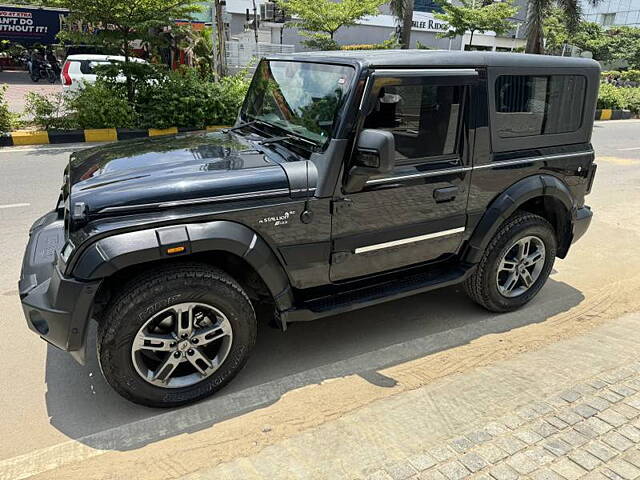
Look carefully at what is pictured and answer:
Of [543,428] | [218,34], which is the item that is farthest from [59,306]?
[218,34]

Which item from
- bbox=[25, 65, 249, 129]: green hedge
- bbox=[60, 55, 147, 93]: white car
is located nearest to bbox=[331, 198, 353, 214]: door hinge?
bbox=[25, 65, 249, 129]: green hedge

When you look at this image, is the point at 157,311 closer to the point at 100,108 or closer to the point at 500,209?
the point at 500,209

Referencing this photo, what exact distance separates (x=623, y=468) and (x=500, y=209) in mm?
1792

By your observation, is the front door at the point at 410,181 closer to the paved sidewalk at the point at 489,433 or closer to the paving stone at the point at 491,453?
the paved sidewalk at the point at 489,433

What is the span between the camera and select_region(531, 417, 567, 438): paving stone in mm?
2682

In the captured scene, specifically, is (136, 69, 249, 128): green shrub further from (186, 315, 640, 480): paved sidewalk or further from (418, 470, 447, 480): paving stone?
(418, 470, 447, 480): paving stone

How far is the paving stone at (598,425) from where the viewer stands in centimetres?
271

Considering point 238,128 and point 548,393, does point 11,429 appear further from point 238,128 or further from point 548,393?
point 548,393

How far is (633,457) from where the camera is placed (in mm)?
2539

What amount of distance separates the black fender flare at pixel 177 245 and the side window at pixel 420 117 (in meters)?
0.99

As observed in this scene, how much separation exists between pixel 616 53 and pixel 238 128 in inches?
1845

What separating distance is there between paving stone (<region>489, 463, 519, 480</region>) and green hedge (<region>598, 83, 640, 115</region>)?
814 inches

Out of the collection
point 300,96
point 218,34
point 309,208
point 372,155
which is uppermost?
point 218,34

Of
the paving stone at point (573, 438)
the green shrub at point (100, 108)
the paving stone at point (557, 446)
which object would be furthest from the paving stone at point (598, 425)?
the green shrub at point (100, 108)
